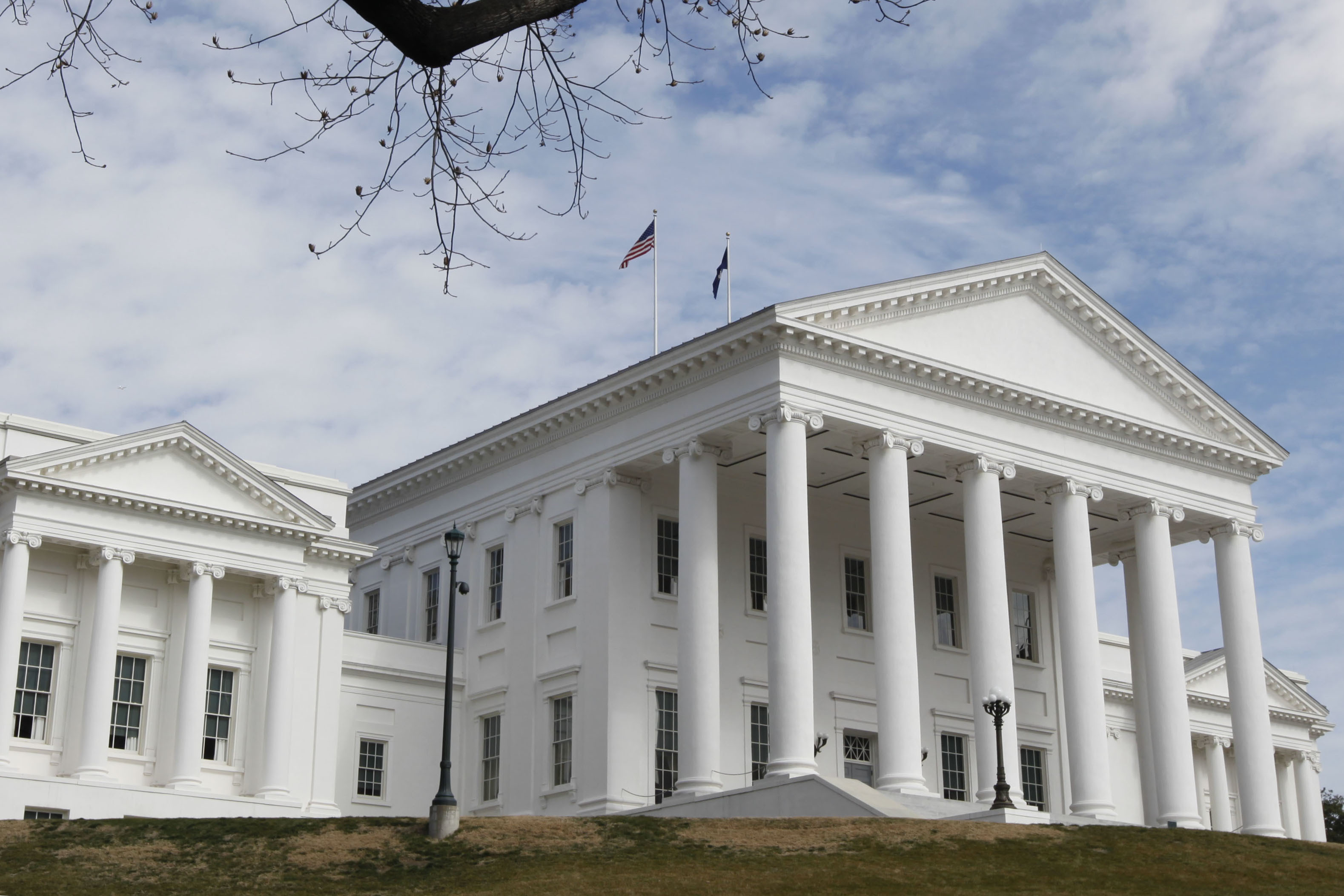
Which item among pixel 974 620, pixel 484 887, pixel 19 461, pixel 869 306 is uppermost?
pixel 869 306

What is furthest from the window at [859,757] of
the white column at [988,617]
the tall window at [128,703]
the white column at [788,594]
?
the tall window at [128,703]

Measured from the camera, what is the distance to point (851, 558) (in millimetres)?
46344

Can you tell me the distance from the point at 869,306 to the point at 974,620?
7.62 metres

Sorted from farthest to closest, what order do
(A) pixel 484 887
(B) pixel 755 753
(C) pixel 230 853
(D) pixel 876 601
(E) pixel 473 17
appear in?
(B) pixel 755 753, (D) pixel 876 601, (C) pixel 230 853, (A) pixel 484 887, (E) pixel 473 17

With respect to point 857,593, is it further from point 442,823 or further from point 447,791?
point 442,823

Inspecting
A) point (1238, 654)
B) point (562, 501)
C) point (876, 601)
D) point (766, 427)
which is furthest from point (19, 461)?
point (1238, 654)

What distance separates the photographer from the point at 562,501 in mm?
43719

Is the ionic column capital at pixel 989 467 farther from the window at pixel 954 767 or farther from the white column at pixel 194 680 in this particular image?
the white column at pixel 194 680

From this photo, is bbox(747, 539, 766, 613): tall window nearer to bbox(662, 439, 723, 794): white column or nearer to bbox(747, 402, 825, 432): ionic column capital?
bbox(662, 439, 723, 794): white column

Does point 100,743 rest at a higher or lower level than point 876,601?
lower

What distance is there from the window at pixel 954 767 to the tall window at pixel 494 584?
1254 centimetres

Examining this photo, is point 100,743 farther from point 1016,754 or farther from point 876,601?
point 1016,754

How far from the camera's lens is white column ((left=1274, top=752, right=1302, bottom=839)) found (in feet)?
216

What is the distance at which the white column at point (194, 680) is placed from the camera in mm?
40500
